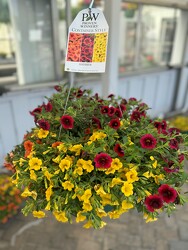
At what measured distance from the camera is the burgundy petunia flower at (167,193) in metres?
0.88

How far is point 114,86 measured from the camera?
2639 mm

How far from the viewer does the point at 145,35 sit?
13.0ft

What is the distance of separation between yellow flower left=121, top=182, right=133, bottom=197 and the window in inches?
124

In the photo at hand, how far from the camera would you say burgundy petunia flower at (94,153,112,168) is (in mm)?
946

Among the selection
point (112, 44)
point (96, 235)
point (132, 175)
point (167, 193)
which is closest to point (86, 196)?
point (132, 175)

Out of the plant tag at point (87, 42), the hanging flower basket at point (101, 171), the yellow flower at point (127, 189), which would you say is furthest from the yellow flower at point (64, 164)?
the plant tag at point (87, 42)

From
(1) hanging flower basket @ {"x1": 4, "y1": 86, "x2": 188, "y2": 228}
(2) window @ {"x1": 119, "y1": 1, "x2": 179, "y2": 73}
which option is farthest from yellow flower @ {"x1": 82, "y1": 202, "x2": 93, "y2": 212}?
(2) window @ {"x1": 119, "y1": 1, "x2": 179, "y2": 73}

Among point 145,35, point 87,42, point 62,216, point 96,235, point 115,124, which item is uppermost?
point 87,42

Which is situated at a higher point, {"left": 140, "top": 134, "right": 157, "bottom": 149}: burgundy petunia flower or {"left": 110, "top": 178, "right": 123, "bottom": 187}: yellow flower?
{"left": 140, "top": 134, "right": 157, "bottom": 149}: burgundy petunia flower

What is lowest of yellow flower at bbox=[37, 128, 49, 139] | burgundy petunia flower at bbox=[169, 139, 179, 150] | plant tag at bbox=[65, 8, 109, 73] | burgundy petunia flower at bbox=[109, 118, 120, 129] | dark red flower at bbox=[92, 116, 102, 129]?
burgundy petunia flower at bbox=[169, 139, 179, 150]

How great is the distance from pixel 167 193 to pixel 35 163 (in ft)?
1.92

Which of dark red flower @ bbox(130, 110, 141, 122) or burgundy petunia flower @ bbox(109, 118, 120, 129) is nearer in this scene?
burgundy petunia flower @ bbox(109, 118, 120, 129)

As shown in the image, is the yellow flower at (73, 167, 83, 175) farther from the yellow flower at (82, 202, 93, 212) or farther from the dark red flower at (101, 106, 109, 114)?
the dark red flower at (101, 106, 109, 114)

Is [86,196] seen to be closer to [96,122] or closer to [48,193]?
[48,193]
